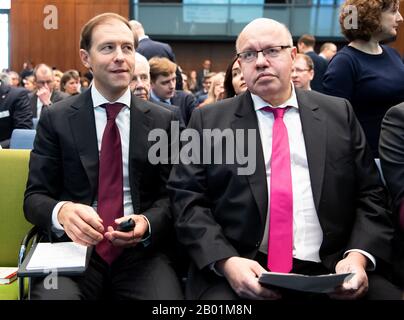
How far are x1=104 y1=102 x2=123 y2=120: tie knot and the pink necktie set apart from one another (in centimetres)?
68

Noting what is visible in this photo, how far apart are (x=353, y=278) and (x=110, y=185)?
0.97m

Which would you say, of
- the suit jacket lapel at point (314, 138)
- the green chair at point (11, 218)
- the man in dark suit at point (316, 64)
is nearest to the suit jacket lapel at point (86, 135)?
the green chair at point (11, 218)

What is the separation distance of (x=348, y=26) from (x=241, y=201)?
1.26 m

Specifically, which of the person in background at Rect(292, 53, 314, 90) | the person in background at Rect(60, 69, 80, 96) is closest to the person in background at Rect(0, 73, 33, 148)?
the person in background at Rect(60, 69, 80, 96)

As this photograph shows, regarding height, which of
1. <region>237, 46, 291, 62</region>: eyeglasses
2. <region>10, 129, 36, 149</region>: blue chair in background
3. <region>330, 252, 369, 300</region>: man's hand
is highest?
<region>237, 46, 291, 62</region>: eyeglasses

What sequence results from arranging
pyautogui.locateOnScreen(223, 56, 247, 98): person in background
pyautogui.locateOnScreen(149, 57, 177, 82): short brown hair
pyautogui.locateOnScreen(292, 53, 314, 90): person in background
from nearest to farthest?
1. pyautogui.locateOnScreen(223, 56, 247, 98): person in background
2. pyautogui.locateOnScreen(149, 57, 177, 82): short brown hair
3. pyautogui.locateOnScreen(292, 53, 314, 90): person in background

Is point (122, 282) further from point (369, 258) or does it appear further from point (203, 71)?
point (203, 71)

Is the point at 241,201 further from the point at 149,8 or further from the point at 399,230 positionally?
the point at 149,8

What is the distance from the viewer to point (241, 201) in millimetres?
1872

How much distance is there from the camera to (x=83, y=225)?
5.95 ft

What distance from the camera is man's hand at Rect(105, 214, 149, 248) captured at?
6.01ft

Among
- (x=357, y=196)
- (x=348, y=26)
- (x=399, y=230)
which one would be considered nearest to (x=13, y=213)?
(x=357, y=196)

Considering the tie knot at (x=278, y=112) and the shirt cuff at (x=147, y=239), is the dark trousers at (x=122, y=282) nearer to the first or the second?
the shirt cuff at (x=147, y=239)

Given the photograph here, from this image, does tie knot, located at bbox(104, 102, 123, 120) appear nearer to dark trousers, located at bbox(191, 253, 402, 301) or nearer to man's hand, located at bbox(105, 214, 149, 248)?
man's hand, located at bbox(105, 214, 149, 248)
